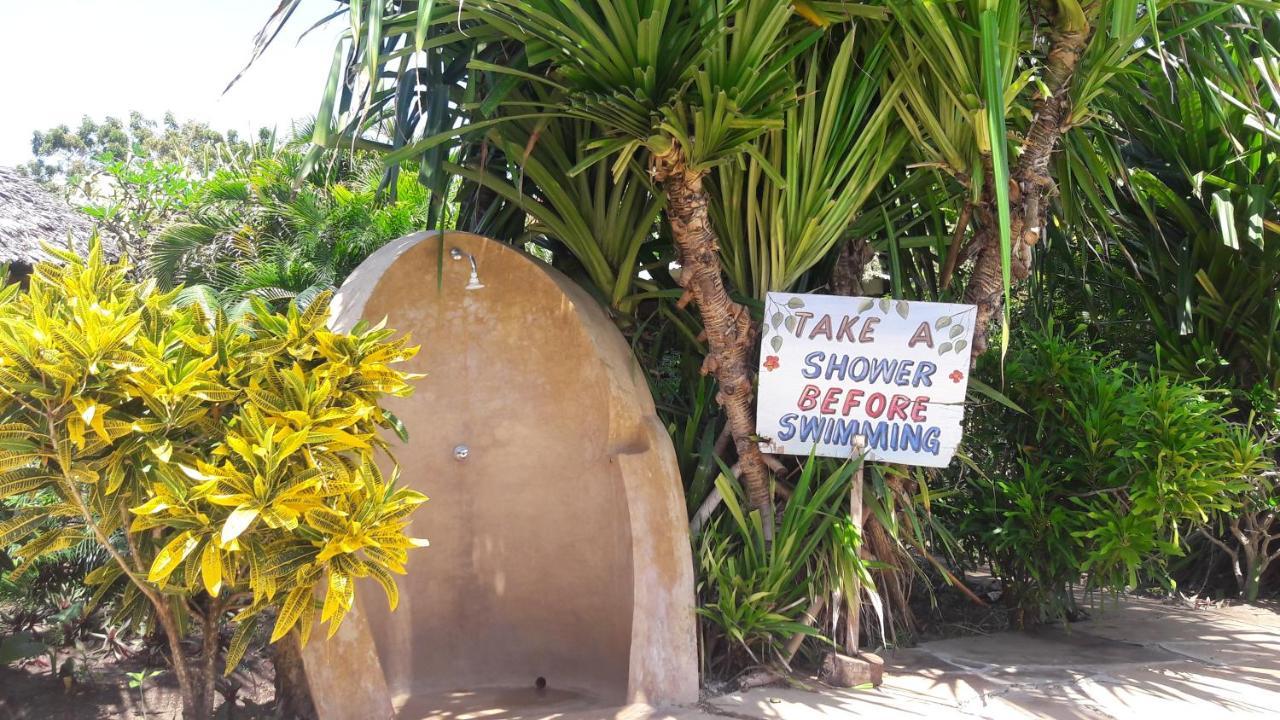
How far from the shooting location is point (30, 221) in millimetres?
→ 5781

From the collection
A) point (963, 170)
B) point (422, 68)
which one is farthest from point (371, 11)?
point (963, 170)

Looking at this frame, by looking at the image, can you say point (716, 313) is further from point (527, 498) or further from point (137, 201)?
point (137, 201)

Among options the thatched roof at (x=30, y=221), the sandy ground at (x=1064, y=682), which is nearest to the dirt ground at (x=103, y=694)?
the sandy ground at (x=1064, y=682)

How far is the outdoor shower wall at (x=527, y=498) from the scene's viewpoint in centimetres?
336

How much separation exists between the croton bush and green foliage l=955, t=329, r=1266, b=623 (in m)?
2.78

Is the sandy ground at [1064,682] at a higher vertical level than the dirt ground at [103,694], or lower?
higher

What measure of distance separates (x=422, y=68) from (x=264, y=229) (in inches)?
101

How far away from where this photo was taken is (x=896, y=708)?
3246mm

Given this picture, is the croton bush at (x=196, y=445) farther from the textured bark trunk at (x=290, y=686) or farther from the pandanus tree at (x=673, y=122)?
the pandanus tree at (x=673, y=122)

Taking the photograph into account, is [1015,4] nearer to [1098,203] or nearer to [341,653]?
[1098,203]

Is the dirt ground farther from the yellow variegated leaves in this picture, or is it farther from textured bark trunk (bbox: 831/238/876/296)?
textured bark trunk (bbox: 831/238/876/296)

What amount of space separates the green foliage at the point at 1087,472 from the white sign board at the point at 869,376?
2.18ft

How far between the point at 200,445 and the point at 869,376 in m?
2.36

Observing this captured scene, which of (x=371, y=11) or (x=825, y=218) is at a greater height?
(x=371, y=11)
